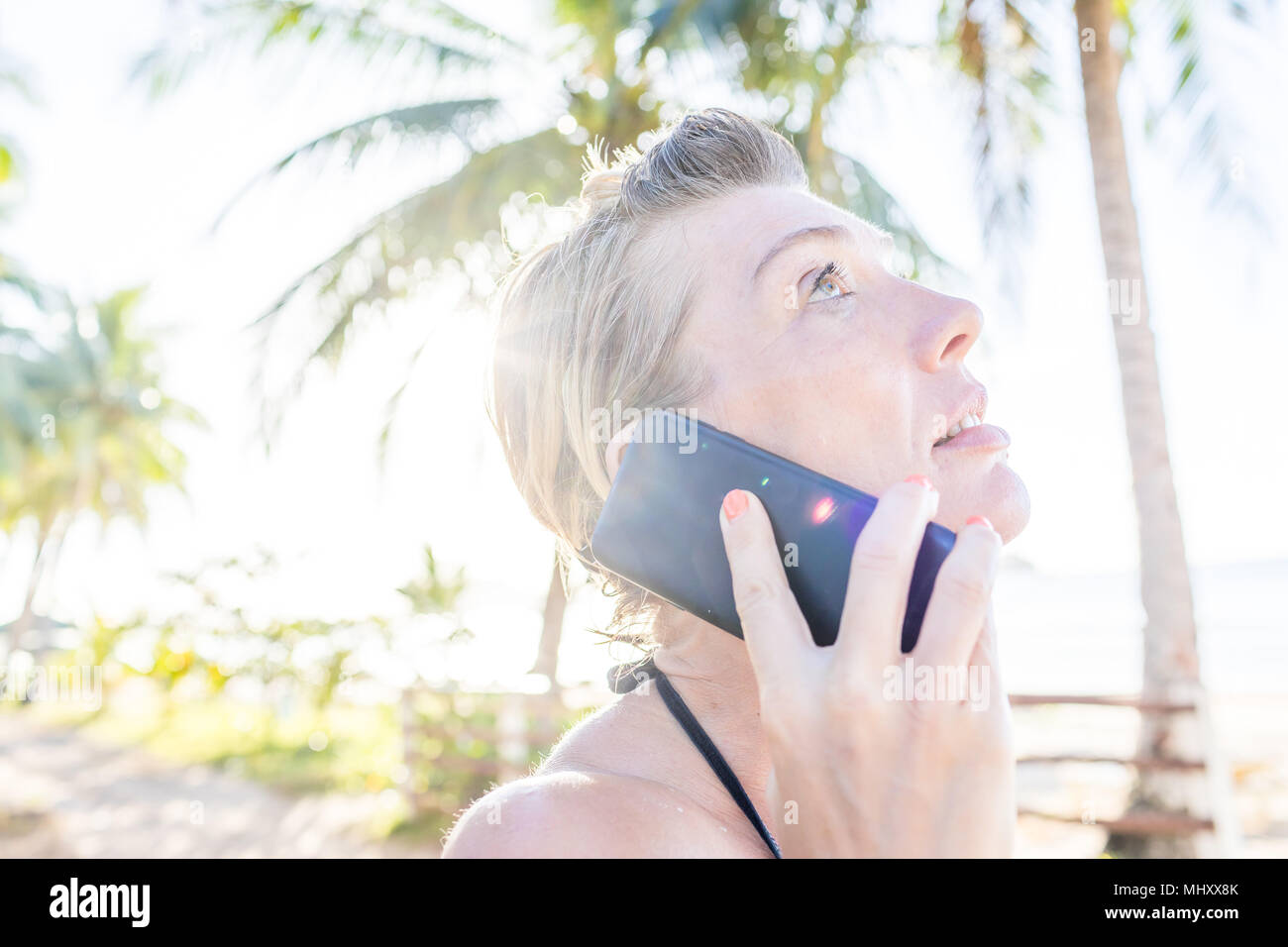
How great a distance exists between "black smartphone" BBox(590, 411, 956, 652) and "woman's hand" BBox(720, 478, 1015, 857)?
0.20 m

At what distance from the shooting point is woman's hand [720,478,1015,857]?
32.6 inches

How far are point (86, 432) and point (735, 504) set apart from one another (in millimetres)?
32822

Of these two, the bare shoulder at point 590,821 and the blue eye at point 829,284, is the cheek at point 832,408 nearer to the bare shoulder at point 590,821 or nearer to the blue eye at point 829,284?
the blue eye at point 829,284

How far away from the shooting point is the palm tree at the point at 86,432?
27531mm

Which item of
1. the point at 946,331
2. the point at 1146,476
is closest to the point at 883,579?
the point at 946,331

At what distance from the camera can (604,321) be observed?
155cm

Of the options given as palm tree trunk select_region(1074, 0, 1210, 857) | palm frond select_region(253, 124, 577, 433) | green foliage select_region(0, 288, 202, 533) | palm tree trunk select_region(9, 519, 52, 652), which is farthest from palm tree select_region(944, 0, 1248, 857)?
palm tree trunk select_region(9, 519, 52, 652)

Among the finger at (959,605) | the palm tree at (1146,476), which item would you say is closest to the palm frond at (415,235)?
the palm tree at (1146,476)

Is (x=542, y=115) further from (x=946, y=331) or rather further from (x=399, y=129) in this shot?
(x=946, y=331)

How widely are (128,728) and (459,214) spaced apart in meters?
15.9

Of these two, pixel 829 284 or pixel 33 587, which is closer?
pixel 829 284

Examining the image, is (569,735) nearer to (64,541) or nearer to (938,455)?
(938,455)
